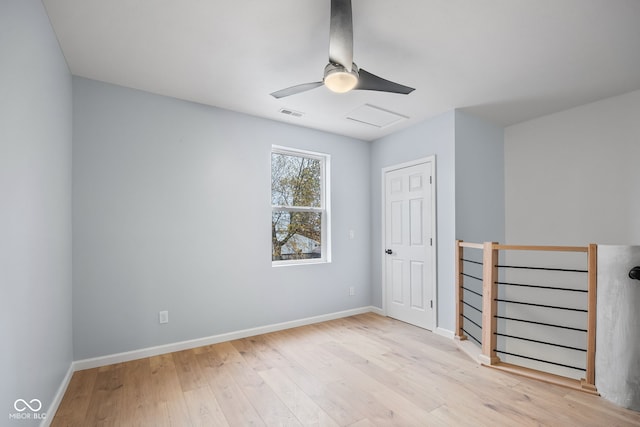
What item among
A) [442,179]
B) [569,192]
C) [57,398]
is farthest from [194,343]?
[569,192]

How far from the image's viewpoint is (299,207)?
4.15 metres

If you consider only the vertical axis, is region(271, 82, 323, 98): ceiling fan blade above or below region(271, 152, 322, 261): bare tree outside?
above

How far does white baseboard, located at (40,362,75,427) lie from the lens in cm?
196

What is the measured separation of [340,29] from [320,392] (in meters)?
2.53

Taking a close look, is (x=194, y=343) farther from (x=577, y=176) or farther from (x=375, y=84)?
(x=577, y=176)

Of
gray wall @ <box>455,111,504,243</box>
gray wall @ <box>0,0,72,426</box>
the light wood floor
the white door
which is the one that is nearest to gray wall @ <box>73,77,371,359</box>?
gray wall @ <box>0,0,72,426</box>

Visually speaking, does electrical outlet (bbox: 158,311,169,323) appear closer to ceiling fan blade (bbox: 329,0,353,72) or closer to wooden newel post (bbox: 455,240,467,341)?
ceiling fan blade (bbox: 329,0,353,72)

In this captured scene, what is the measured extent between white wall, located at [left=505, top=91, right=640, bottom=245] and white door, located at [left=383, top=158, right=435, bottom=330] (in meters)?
1.20

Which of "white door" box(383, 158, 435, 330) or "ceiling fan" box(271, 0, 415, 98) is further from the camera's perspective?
"white door" box(383, 158, 435, 330)

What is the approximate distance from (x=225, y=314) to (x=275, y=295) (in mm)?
637

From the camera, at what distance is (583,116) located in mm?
3484

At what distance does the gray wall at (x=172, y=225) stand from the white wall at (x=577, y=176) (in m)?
2.70

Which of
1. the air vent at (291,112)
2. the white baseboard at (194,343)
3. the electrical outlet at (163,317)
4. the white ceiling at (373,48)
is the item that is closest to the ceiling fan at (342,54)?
the white ceiling at (373,48)

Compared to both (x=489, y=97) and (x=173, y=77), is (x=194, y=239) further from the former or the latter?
(x=489, y=97)
